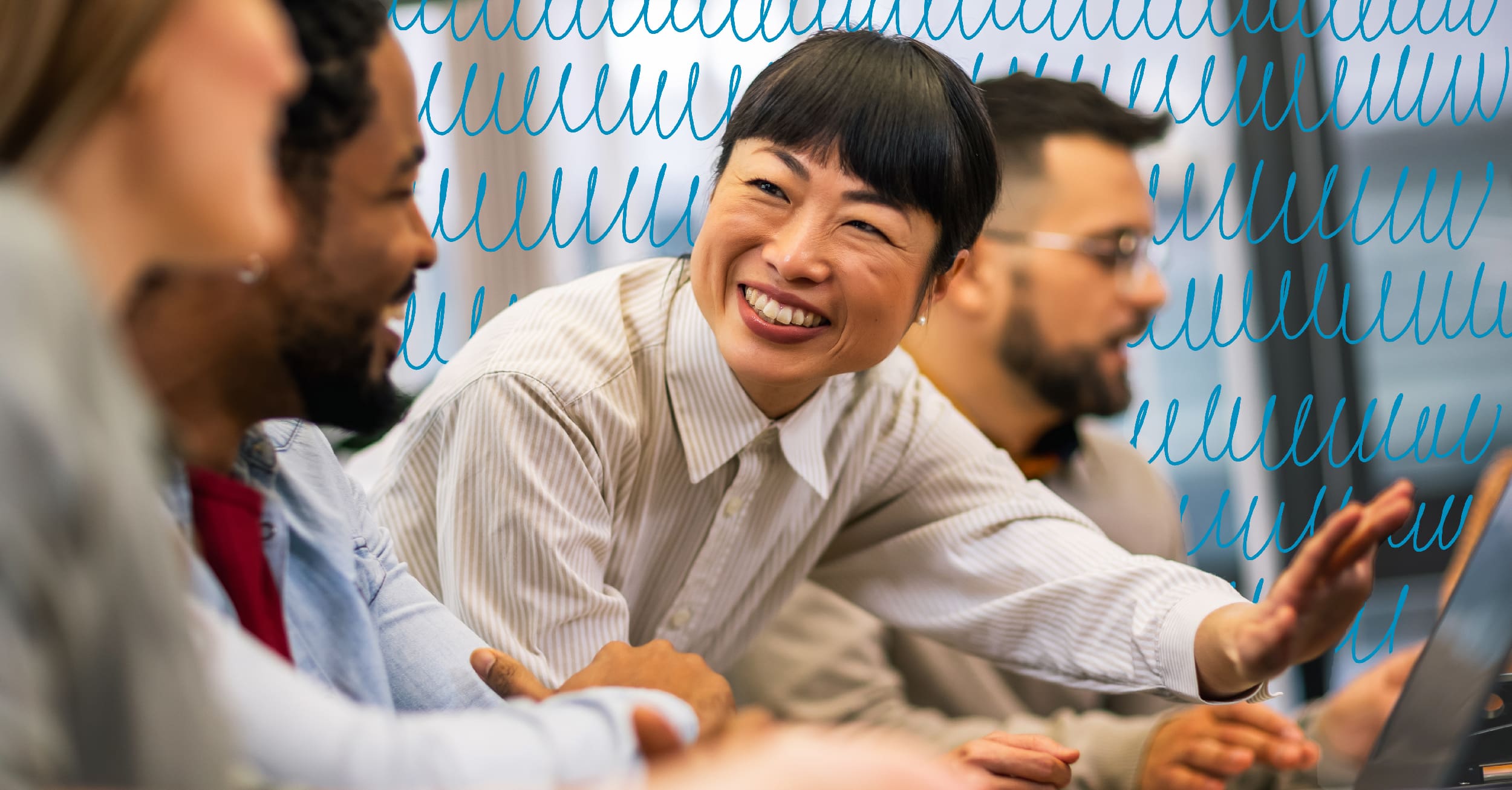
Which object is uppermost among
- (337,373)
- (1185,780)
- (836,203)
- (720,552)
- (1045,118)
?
(1045,118)

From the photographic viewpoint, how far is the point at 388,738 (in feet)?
1.61

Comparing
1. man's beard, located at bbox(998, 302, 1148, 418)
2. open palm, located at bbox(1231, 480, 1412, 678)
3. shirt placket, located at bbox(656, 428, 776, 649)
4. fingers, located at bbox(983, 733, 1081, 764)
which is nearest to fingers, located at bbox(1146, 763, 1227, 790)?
open palm, located at bbox(1231, 480, 1412, 678)

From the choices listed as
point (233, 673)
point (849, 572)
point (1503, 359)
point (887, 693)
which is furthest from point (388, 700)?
point (1503, 359)

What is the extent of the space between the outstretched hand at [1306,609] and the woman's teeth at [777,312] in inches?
16.8

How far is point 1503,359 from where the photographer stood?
191 cm

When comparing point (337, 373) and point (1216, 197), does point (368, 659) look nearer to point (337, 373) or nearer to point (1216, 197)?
point (337, 373)

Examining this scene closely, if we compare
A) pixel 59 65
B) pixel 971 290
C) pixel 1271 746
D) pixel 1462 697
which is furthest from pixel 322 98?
pixel 971 290

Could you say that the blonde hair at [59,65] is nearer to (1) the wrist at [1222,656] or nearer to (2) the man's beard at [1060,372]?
(1) the wrist at [1222,656]

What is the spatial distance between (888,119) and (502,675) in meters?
0.53

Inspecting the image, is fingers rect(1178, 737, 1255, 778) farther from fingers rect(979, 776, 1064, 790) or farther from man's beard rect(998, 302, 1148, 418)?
man's beard rect(998, 302, 1148, 418)

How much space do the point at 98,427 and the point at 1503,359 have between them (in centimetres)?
205

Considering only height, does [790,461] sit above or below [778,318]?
below

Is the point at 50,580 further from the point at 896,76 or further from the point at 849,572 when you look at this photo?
the point at 849,572

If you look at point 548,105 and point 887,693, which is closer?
point 887,693
